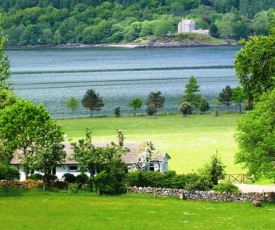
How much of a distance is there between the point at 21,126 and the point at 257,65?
22385 millimetres

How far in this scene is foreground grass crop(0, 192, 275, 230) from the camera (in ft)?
157

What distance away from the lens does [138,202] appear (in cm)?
5575

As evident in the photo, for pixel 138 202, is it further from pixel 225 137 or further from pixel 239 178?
pixel 225 137

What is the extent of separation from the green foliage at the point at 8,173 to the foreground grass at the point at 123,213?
3.92 meters

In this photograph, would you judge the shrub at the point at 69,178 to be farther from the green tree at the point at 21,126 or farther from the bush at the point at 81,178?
the green tree at the point at 21,126

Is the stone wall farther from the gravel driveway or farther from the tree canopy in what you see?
the tree canopy

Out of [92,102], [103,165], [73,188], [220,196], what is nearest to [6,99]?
[103,165]

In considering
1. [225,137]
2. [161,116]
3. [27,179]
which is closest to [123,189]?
[27,179]

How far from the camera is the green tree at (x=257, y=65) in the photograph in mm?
75875

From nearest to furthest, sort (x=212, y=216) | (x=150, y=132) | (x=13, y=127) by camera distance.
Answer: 1. (x=212, y=216)
2. (x=13, y=127)
3. (x=150, y=132)

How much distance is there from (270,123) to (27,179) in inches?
696

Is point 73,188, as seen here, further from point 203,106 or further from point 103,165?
point 203,106

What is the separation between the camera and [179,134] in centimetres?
9625

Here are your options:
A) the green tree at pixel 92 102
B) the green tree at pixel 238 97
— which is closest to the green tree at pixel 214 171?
the green tree at pixel 238 97
